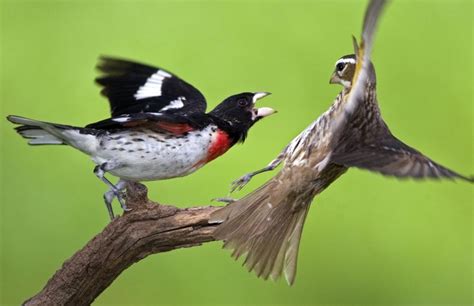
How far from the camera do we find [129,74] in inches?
188

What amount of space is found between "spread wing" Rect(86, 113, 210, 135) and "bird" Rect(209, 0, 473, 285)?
31 centimetres

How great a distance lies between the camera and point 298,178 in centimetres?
400

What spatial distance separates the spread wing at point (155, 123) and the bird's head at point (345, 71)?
0.61 meters

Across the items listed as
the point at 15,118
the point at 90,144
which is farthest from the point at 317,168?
the point at 15,118

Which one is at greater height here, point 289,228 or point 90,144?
point 90,144

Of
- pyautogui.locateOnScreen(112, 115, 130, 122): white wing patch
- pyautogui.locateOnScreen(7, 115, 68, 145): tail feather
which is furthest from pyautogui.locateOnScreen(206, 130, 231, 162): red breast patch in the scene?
pyautogui.locateOnScreen(7, 115, 68, 145): tail feather

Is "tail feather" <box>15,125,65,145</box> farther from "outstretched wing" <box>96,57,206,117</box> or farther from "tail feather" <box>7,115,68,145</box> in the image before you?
"outstretched wing" <box>96,57,206,117</box>

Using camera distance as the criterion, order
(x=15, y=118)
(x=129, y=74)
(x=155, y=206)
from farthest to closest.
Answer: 1. (x=129, y=74)
2. (x=155, y=206)
3. (x=15, y=118)

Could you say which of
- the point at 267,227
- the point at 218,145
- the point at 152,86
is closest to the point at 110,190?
the point at 218,145

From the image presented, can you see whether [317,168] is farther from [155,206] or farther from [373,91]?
[155,206]

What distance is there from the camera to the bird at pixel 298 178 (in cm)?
384

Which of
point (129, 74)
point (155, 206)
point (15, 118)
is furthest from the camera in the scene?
point (129, 74)

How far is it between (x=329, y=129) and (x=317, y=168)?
16 centimetres

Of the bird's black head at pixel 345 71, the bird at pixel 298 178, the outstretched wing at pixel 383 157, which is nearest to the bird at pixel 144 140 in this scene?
the bird at pixel 298 178
